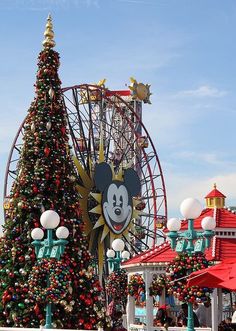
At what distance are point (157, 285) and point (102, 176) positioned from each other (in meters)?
14.8

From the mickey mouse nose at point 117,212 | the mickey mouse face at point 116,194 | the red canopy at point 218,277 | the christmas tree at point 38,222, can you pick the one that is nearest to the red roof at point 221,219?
the christmas tree at point 38,222

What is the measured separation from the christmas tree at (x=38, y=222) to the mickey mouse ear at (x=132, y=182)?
1734 cm

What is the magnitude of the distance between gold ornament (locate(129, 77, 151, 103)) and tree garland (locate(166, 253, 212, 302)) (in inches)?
1531

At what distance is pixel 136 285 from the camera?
66.0ft

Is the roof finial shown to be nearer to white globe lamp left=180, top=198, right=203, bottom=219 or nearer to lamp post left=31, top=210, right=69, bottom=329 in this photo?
lamp post left=31, top=210, right=69, bottom=329

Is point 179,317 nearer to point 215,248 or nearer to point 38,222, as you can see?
point 215,248

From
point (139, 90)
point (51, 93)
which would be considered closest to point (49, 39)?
point (51, 93)

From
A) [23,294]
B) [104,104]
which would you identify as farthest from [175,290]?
[104,104]

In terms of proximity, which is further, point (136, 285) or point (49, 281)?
point (136, 285)

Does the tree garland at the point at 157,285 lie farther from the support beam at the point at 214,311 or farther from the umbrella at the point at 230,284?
the umbrella at the point at 230,284

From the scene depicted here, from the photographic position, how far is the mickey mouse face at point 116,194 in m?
33.3

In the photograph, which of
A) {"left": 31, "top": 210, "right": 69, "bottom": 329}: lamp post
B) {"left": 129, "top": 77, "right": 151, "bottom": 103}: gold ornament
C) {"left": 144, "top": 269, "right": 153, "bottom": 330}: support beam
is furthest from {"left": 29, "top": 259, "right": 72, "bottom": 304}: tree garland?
{"left": 129, "top": 77, "right": 151, "bottom": 103}: gold ornament

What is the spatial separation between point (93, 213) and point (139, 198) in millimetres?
6100

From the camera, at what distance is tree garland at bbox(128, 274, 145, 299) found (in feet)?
65.9
